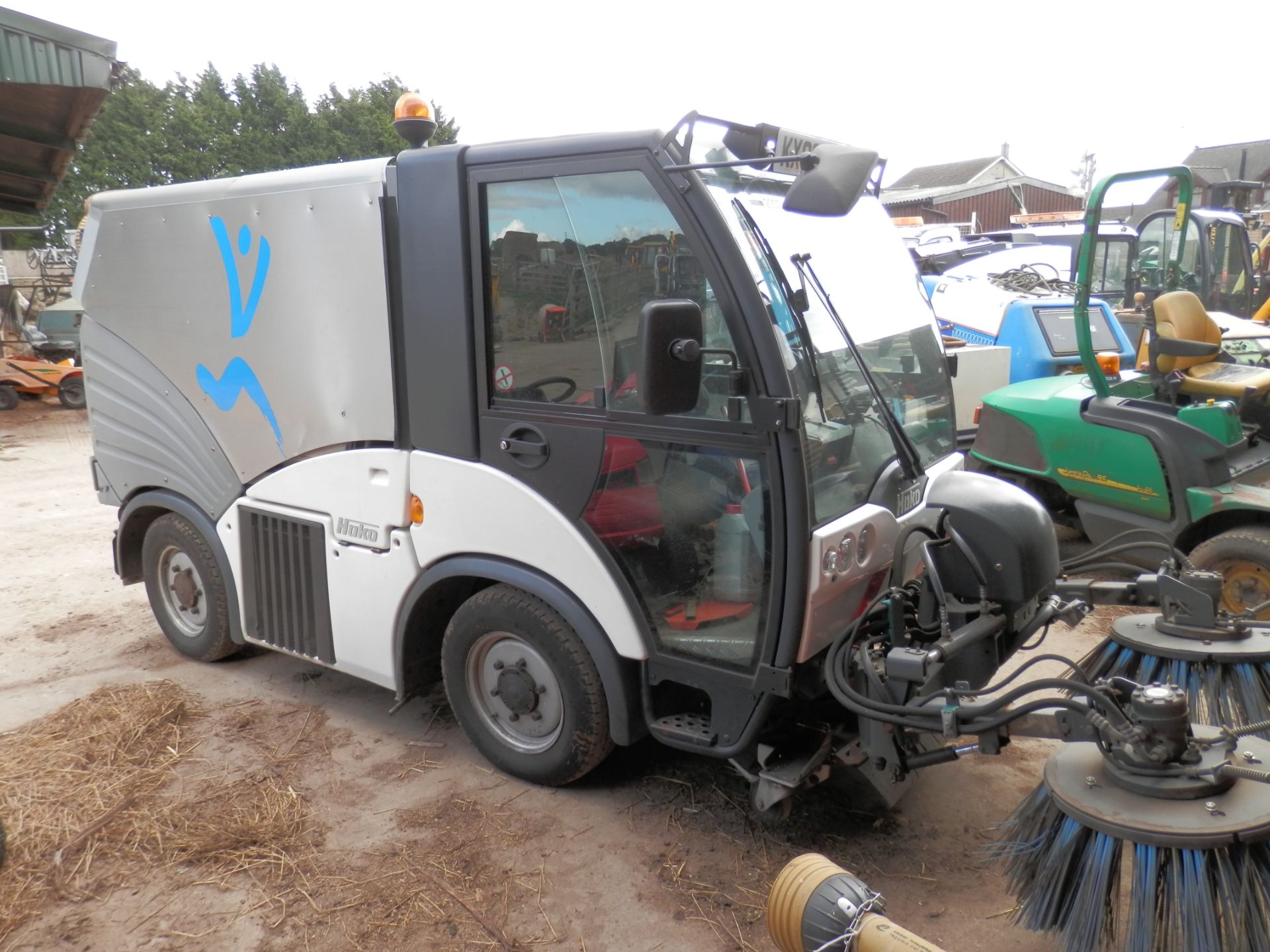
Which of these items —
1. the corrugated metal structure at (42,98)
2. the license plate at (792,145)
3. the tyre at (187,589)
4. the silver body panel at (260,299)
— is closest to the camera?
the license plate at (792,145)

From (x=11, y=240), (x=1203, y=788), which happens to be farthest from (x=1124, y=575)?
(x=11, y=240)

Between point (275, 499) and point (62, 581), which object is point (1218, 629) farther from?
point (62, 581)

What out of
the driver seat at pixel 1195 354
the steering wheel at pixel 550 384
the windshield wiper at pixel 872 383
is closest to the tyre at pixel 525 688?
the steering wheel at pixel 550 384

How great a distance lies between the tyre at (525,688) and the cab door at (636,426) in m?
0.29

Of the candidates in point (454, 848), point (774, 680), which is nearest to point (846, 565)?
point (774, 680)

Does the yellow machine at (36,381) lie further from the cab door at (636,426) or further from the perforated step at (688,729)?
the perforated step at (688,729)

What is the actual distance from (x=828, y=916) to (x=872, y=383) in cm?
177

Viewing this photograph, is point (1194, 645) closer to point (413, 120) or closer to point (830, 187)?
point (830, 187)

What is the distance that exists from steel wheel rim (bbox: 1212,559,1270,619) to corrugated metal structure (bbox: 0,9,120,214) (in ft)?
19.8

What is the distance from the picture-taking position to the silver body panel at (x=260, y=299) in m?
3.57

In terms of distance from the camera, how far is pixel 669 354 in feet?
8.63

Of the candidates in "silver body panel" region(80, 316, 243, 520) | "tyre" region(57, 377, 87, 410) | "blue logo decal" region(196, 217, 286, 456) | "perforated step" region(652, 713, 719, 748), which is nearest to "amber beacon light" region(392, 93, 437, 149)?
"blue logo decal" region(196, 217, 286, 456)

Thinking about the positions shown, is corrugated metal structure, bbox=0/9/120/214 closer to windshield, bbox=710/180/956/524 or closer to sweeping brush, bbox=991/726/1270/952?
windshield, bbox=710/180/956/524

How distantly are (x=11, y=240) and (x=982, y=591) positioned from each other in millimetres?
33102
